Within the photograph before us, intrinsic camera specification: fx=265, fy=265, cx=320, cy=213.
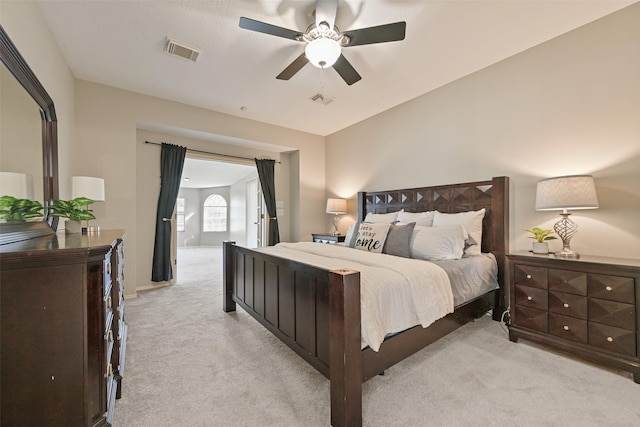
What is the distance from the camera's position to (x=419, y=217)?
3.36 metres

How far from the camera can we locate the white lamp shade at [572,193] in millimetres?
2105

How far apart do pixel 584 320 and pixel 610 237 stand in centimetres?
82

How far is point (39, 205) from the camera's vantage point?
5.76 ft

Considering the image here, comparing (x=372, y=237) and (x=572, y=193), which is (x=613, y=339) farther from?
(x=372, y=237)

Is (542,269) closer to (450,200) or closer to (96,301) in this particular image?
(450,200)

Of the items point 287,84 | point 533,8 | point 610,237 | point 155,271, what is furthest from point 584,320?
point 155,271

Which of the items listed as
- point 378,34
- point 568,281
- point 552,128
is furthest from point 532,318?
point 378,34

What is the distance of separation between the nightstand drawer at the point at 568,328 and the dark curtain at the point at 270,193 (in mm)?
4157

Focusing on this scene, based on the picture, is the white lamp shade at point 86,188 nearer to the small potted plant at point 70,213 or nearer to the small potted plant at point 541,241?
the small potted plant at point 70,213

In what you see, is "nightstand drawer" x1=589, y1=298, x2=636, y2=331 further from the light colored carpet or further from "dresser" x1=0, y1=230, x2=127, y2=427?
"dresser" x1=0, y1=230, x2=127, y2=427

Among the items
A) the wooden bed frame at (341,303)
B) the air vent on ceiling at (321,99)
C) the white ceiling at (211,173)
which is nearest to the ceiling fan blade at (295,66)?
the air vent on ceiling at (321,99)

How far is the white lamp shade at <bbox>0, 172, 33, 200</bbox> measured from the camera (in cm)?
135

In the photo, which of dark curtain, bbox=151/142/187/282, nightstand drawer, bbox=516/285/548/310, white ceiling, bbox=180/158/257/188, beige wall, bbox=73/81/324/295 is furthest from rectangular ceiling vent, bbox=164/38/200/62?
nightstand drawer, bbox=516/285/548/310

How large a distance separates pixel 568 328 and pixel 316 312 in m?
2.02
